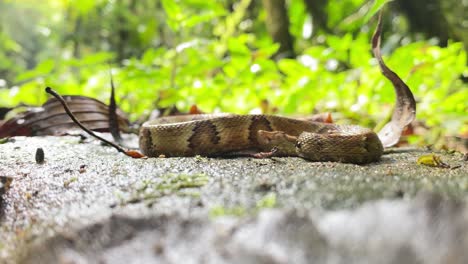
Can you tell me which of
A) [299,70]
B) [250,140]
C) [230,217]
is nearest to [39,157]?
[250,140]

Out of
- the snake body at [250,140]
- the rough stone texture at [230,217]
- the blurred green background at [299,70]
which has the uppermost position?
the blurred green background at [299,70]

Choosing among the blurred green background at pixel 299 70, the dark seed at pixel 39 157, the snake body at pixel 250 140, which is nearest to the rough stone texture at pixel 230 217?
the dark seed at pixel 39 157

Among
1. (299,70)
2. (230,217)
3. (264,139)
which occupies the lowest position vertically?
(230,217)

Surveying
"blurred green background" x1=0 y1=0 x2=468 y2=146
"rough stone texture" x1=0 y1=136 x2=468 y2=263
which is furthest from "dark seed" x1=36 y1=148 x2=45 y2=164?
"blurred green background" x1=0 y1=0 x2=468 y2=146

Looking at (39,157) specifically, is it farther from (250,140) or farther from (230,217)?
(230,217)

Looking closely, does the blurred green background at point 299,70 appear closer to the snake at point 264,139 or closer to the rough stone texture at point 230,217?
the snake at point 264,139

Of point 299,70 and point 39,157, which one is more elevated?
point 299,70

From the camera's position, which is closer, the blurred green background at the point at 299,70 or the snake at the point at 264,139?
the snake at the point at 264,139
